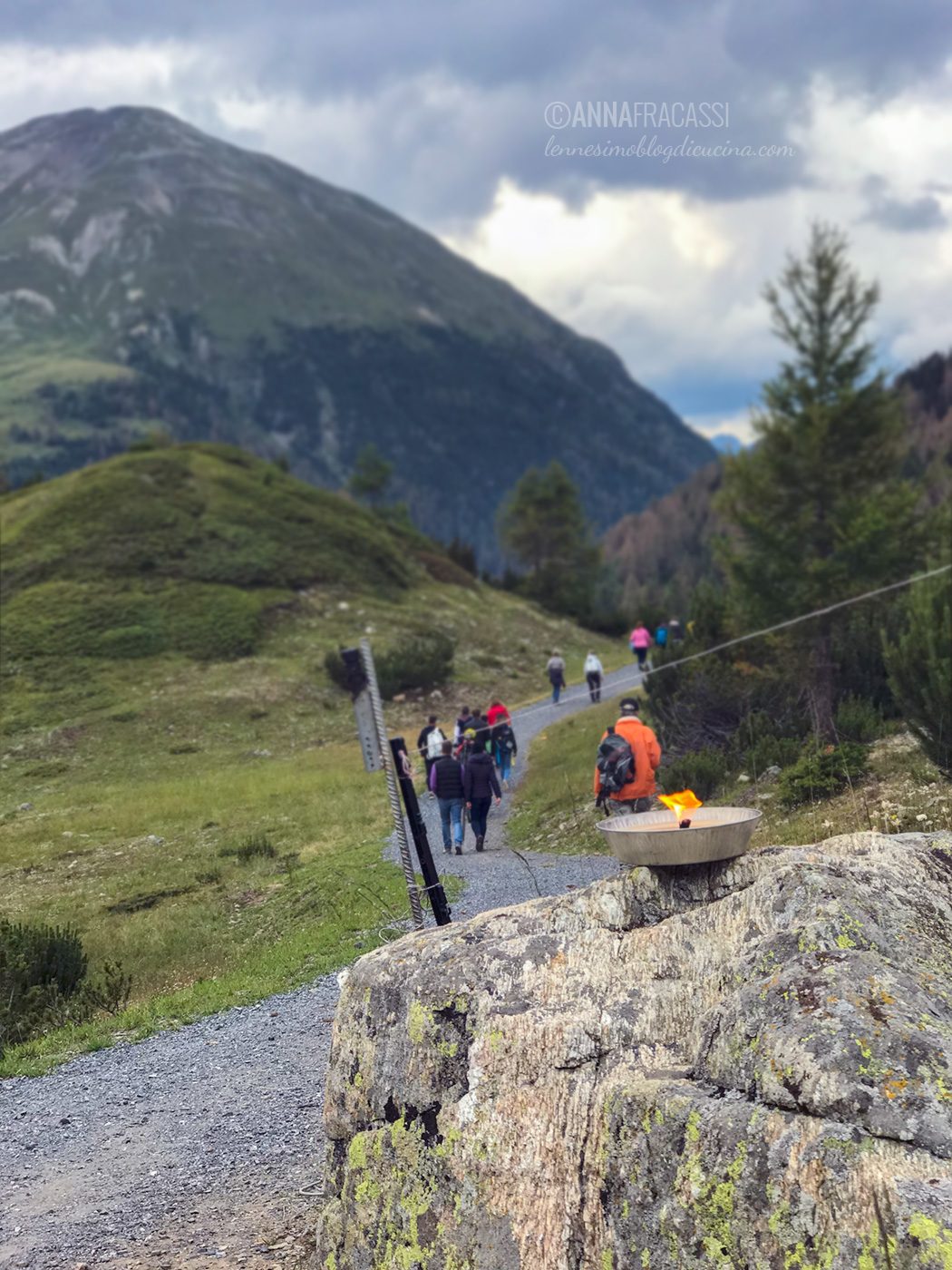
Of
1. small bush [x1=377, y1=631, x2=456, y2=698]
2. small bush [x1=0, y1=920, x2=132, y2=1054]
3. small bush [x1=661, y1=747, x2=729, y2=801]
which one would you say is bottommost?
small bush [x1=0, y1=920, x2=132, y2=1054]

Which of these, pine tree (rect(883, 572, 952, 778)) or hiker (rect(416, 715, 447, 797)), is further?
hiker (rect(416, 715, 447, 797))

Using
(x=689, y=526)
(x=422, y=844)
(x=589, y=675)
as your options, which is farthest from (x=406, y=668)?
(x=689, y=526)

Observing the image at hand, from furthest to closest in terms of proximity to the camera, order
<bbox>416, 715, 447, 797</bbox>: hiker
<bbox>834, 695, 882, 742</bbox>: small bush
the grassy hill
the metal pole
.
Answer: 1. <bbox>416, 715, 447, 797</bbox>: hiker
2. <bbox>834, 695, 882, 742</bbox>: small bush
3. the grassy hill
4. the metal pole

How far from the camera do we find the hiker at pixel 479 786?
692 inches

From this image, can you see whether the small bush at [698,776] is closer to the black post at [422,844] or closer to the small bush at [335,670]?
the black post at [422,844]

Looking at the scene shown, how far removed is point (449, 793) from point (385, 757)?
8727 millimetres

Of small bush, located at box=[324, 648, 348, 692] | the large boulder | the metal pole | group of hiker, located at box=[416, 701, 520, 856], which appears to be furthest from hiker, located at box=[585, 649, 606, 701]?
the large boulder

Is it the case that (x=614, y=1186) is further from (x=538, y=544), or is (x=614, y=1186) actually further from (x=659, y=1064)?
(x=538, y=544)

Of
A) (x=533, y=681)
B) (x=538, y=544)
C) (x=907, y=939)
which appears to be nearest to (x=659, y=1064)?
(x=907, y=939)

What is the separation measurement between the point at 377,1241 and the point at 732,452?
21.0m

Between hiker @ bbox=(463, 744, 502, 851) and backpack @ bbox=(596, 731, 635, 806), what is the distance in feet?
20.8

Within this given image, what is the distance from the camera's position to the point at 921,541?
848 inches

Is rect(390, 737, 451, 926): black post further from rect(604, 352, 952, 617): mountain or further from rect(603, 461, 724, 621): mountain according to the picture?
rect(603, 461, 724, 621): mountain

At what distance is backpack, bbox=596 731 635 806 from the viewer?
36.7 feet
